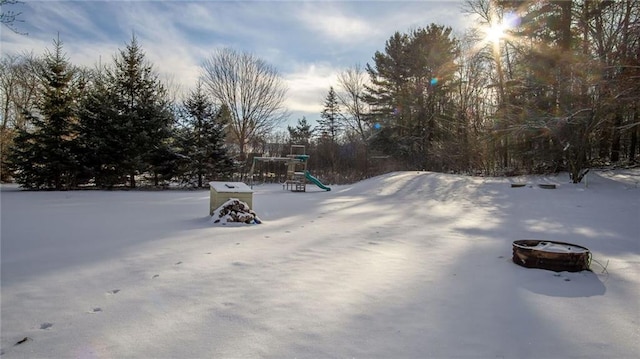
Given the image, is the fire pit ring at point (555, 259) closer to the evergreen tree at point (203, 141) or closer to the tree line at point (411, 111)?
the tree line at point (411, 111)

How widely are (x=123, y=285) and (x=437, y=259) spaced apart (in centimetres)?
313

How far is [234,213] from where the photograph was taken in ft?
19.1

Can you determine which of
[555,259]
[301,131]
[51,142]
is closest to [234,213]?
[555,259]

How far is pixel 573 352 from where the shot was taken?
193 centimetres

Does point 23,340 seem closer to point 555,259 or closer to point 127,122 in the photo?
point 555,259

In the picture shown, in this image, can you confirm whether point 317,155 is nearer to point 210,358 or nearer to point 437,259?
point 437,259

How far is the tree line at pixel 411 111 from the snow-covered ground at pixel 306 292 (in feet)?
19.7

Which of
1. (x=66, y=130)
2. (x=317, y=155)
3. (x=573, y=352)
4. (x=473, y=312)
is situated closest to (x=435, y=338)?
(x=473, y=312)

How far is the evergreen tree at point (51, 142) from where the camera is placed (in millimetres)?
12516

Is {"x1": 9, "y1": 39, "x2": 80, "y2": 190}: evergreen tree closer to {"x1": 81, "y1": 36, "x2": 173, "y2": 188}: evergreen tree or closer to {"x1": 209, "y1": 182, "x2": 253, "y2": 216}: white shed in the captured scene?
{"x1": 81, "y1": 36, "x2": 173, "y2": 188}: evergreen tree

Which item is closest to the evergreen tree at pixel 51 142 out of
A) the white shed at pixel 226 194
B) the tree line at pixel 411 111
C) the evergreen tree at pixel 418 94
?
the tree line at pixel 411 111

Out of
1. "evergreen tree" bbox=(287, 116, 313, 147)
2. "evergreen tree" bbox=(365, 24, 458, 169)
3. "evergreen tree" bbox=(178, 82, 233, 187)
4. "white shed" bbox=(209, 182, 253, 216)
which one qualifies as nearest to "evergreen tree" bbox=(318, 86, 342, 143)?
"evergreen tree" bbox=(287, 116, 313, 147)

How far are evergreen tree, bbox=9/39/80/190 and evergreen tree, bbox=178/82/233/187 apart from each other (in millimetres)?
4176

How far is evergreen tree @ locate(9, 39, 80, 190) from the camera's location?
12516 mm
